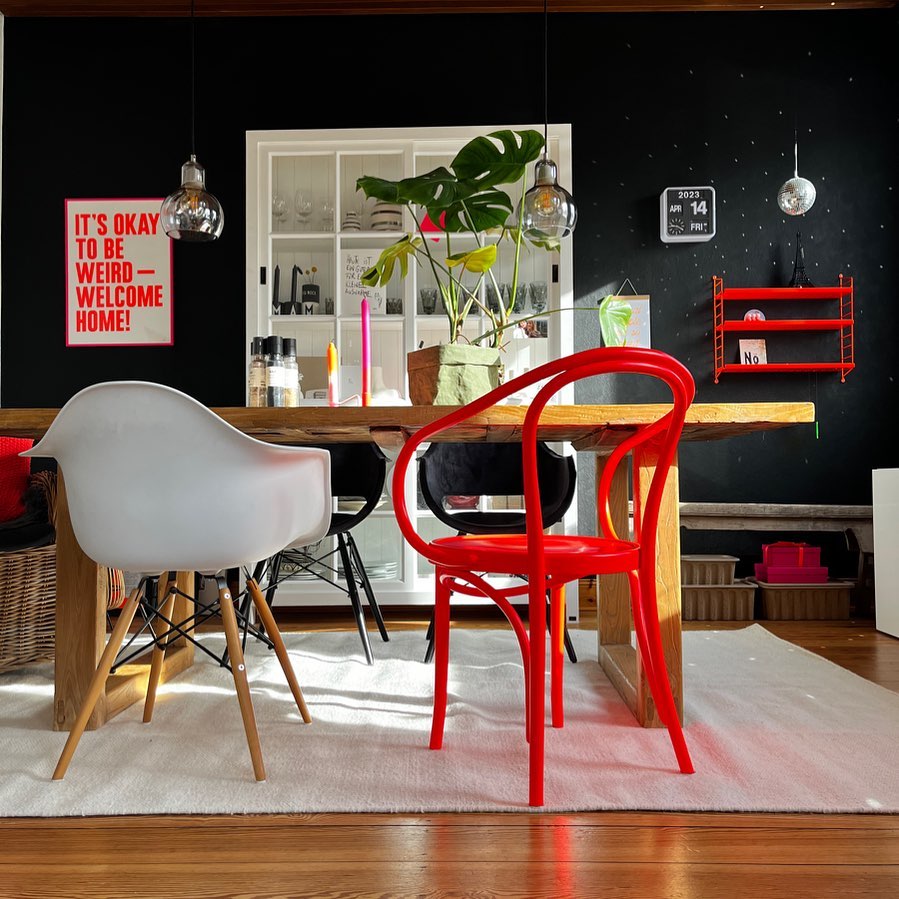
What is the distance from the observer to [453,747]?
1.74 meters

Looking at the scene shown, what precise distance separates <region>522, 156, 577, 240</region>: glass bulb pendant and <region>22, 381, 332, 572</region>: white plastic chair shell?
1.26m

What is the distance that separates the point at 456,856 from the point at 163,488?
832 mm

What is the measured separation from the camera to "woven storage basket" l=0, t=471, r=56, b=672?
98.4 inches

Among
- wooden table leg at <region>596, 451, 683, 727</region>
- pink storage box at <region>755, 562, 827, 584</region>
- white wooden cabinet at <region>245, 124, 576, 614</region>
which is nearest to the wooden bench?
pink storage box at <region>755, 562, 827, 584</region>

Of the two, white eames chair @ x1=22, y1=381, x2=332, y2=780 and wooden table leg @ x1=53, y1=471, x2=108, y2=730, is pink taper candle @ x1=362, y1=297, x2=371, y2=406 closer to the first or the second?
white eames chair @ x1=22, y1=381, x2=332, y2=780

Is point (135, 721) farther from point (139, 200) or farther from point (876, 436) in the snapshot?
point (876, 436)

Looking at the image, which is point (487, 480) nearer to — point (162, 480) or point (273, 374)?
point (273, 374)

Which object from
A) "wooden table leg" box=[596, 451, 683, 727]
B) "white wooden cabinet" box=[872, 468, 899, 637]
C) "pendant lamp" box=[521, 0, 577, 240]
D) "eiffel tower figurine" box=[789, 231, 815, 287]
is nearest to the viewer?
"wooden table leg" box=[596, 451, 683, 727]

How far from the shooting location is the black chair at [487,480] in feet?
9.14

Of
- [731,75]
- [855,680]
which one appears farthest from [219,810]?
[731,75]

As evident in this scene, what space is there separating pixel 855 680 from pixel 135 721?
1.97 m

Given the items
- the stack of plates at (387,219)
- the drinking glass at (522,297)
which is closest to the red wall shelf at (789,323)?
the drinking glass at (522,297)

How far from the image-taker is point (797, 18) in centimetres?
413

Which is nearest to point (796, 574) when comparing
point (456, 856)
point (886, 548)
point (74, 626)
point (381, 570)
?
point (886, 548)
